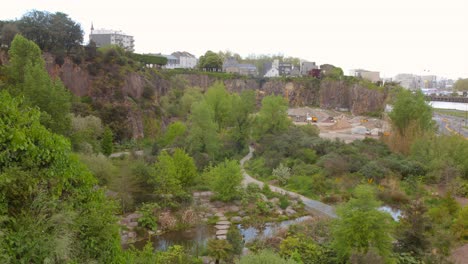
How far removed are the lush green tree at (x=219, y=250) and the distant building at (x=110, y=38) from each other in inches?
2477

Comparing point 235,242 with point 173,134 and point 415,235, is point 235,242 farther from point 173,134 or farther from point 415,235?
point 173,134

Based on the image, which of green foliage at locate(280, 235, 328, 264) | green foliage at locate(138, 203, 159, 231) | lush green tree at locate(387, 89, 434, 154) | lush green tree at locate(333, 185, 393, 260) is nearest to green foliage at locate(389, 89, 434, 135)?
lush green tree at locate(387, 89, 434, 154)

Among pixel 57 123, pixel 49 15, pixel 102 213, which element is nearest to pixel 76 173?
pixel 102 213

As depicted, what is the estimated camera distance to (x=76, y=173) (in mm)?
6680

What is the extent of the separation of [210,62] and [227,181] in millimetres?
62571

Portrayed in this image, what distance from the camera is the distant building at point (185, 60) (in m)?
90.9

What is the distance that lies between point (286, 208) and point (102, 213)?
16457mm

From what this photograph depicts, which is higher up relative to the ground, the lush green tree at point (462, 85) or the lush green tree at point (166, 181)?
the lush green tree at point (462, 85)

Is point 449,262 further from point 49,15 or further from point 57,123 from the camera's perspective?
point 49,15

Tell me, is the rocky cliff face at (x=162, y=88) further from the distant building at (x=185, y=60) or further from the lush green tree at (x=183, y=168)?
the distant building at (x=185, y=60)

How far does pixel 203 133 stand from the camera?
31188 millimetres

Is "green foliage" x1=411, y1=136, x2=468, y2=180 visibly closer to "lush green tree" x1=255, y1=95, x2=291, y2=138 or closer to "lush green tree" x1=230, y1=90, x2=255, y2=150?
"lush green tree" x1=255, y1=95, x2=291, y2=138

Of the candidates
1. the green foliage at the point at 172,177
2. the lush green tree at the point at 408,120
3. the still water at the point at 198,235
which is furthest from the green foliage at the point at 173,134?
the lush green tree at the point at 408,120

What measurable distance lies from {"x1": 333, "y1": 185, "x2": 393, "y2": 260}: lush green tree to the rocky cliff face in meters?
27.2
